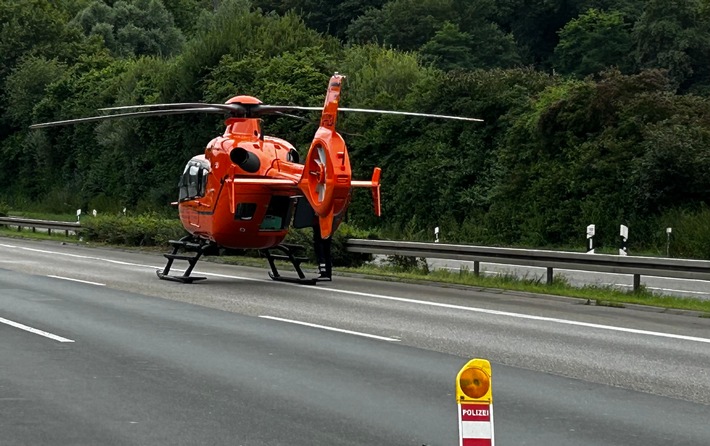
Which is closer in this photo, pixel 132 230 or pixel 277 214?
pixel 277 214

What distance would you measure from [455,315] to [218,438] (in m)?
8.51

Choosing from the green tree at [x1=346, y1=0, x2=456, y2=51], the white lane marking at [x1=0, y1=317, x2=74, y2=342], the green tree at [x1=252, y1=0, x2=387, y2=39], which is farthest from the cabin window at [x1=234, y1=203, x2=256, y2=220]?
the green tree at [x1=252, y1=0, x2=387, y2=39]

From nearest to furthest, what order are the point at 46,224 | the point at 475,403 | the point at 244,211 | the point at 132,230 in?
the point at 475,403
the point at 244,211
the point at 132,230
the point at 46,224

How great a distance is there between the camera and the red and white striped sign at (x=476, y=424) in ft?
16.0

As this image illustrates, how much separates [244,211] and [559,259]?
563cm

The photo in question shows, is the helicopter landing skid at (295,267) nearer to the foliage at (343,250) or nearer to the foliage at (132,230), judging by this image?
the foliage at (343,250)

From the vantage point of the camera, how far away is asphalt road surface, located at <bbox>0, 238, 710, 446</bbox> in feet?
28.6

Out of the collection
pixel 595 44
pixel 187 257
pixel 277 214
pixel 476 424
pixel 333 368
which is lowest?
pixel 333 368

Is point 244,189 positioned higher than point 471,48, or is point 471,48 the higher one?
point 471,48

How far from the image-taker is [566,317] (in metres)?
16.3

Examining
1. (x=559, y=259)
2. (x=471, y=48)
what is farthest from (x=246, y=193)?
(x=471, y=48)

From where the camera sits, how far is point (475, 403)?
486 cm

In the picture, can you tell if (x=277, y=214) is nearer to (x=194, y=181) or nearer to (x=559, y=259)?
(x=194, y=181)

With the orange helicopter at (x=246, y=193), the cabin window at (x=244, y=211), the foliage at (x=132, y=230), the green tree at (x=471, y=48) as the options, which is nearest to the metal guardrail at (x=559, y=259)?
the orange helicopter at (x=246, y=193)
